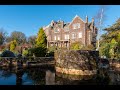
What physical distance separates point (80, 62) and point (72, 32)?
62.4 ft

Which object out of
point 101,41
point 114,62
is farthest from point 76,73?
point 101,41

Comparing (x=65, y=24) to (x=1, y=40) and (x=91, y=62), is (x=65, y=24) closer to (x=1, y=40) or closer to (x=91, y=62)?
(x=1, y=40)

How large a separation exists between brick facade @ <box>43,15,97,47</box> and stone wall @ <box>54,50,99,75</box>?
16384mm

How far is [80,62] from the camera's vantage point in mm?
10891

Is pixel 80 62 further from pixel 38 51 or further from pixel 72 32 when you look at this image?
pixel 72 32

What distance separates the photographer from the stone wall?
35.4 ft

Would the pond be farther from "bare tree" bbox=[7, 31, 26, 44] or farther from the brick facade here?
"bare tree" bbox=[7, 31, 26, 44]

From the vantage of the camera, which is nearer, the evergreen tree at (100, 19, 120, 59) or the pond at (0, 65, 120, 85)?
the pond at (0, 65, 120, 85)

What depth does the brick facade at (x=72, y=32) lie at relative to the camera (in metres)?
28.1

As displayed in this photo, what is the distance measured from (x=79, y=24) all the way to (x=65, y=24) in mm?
3417

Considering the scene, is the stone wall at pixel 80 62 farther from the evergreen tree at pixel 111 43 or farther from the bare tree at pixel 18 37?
the bare tree at pixel 18 37

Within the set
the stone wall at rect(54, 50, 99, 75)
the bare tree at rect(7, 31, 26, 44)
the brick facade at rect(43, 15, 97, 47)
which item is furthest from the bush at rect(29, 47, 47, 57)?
the bare tree at rect(7, 31, 26, 44)
